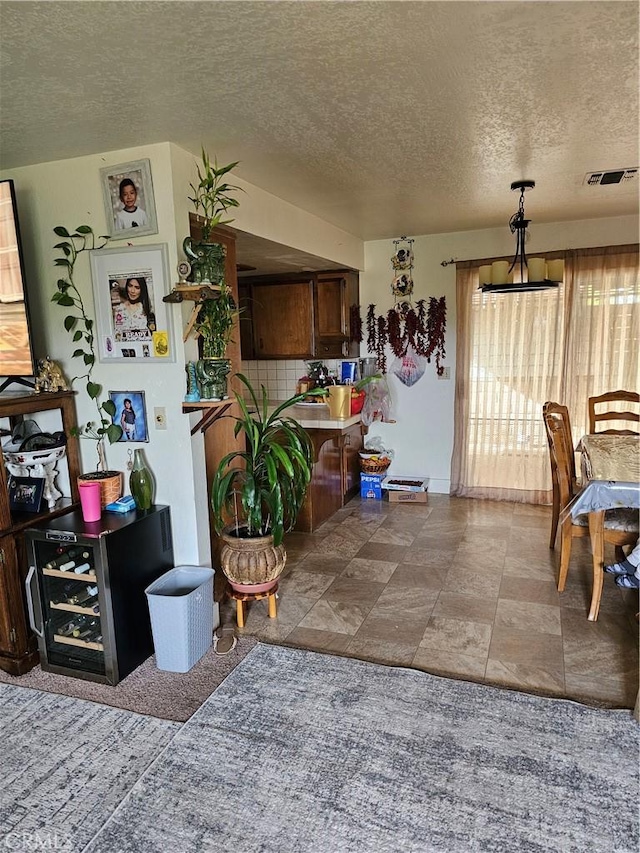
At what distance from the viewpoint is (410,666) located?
2.42 metres

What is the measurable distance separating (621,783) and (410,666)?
2.91 feet

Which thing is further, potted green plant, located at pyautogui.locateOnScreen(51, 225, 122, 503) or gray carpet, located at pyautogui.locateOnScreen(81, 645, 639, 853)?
potted green plant, located at pyautogui.locateOnScreen(51, 225, 122, 503)

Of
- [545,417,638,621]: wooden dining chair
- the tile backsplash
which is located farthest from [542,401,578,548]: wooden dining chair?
the tile backsplash

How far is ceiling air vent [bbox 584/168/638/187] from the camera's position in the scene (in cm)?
305

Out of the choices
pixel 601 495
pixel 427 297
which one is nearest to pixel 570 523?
pixel 601 495

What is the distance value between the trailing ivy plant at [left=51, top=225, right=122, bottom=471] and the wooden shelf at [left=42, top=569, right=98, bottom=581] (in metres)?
0.58

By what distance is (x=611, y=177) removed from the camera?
3.14m

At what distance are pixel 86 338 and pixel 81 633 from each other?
1424 millimetres

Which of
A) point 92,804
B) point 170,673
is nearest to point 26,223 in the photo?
point 170,673

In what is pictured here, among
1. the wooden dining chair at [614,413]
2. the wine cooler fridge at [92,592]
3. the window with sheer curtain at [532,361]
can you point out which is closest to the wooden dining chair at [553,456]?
the wooden dining chair at [614,413]

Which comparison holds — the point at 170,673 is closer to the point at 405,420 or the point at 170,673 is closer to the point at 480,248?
the point at 405,420

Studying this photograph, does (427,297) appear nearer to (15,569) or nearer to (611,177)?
(611,177)

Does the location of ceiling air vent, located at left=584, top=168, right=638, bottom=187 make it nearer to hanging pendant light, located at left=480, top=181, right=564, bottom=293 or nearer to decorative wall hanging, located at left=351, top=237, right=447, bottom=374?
hanging pendant light, located at left=480, top=181, right=564, bottom=293

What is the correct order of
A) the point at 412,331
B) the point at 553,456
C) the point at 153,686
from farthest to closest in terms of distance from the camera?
the point at 412,331 < the point at 553,456 < the point at 153,686
